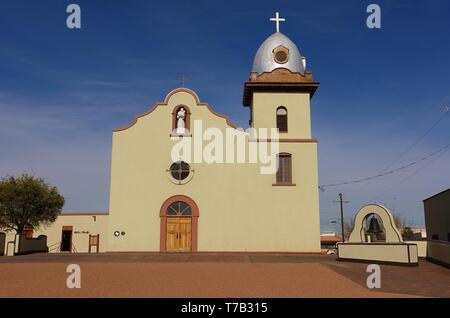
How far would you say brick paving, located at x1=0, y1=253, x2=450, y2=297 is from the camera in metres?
11.0

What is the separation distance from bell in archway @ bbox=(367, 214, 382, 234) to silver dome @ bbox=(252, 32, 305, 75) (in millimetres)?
12409

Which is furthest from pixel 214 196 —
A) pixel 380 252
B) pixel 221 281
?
pixel 221 281

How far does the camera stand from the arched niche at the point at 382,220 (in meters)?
19.9

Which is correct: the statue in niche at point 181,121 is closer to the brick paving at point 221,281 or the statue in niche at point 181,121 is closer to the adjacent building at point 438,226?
the brick paving at point 221,281

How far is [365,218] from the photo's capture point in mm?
21422

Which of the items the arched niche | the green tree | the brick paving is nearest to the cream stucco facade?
the arched niche

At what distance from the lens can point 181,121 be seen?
27.5 metres

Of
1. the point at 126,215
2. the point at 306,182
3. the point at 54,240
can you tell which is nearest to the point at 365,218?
the point at 306,182

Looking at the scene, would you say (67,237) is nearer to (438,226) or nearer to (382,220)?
(382,220)

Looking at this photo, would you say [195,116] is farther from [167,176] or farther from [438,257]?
[438,257]

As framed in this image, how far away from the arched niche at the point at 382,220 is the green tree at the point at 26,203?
83.6ft

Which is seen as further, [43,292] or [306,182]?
[306,182]

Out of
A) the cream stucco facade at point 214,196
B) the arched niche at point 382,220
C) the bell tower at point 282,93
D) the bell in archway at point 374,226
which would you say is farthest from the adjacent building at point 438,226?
the bell tower at point 282,93
